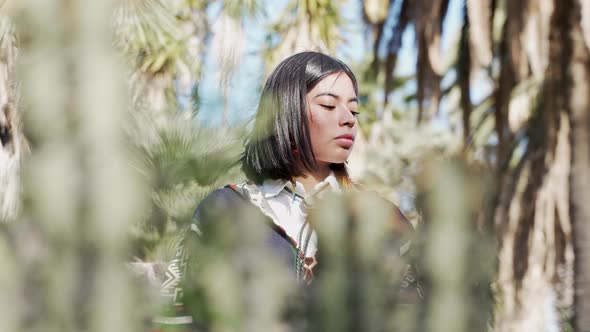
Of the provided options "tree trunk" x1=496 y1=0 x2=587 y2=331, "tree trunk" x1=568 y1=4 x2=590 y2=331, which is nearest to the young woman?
"tree trunk" x1=568 y1=4 x2=590 y2=331

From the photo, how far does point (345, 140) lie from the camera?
0.88 m

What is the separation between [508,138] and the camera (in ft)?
15.0

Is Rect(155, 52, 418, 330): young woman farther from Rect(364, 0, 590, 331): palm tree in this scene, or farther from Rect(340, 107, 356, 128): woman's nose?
Rect(364, 0, 590, 331): palm tree

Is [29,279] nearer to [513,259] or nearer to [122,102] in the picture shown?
[122,102]

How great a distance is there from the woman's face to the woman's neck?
0.09 feet

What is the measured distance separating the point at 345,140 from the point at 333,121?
0.03 meters

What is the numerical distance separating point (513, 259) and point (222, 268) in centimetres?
474

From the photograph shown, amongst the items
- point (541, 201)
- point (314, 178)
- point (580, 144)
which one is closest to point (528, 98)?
point (541, 201)

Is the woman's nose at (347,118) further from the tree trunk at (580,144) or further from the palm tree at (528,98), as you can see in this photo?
the palm tree at (528,98)

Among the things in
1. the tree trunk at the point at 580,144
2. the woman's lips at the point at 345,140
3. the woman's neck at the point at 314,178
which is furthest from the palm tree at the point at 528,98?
the woman's lips at the point at 345,140

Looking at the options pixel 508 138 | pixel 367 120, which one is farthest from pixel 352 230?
pixel 367 120

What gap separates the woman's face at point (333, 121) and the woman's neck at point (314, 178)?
0.09 feet

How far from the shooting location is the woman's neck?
1001 millimetres

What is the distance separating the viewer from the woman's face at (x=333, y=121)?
2.91ft
